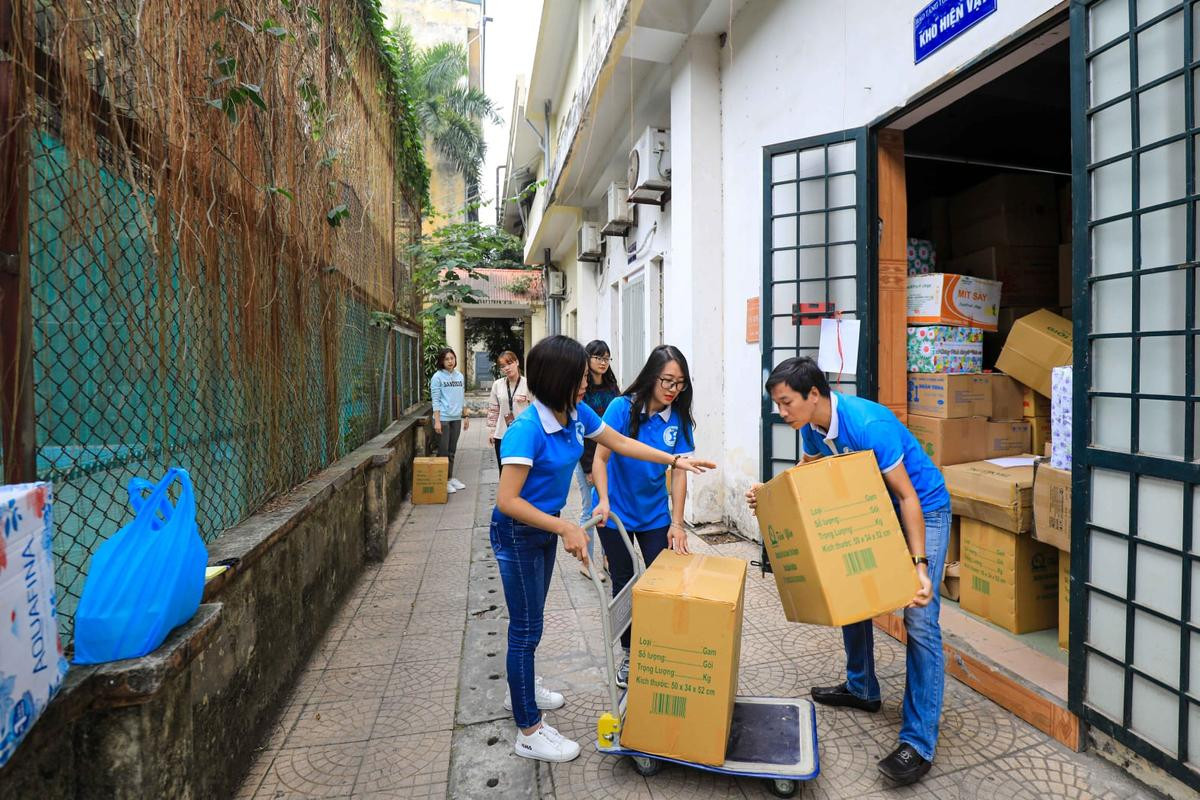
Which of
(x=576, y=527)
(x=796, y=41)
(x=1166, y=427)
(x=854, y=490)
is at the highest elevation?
(x=796, y=41)

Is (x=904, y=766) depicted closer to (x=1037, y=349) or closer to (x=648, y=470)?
(x=648, y=470)

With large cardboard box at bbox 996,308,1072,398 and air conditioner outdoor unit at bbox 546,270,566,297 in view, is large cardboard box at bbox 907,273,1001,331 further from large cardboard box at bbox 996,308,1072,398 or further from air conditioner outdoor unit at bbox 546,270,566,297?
air conditioner outdoor unit at bbox 546,270,566,297

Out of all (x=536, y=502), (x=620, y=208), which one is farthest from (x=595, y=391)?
(x=620, y=208)

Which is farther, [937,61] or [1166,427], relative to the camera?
[937,61]

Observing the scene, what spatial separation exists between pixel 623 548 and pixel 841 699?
3.71 ft

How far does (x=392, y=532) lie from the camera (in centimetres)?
551

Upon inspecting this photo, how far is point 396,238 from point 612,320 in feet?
10.9

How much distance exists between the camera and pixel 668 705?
2.02m

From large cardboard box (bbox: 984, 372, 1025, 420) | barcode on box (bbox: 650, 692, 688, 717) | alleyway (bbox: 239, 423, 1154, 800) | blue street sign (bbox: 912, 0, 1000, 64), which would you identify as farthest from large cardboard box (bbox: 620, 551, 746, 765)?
blue street sign (bbox: 912, 0, 1000, 64)

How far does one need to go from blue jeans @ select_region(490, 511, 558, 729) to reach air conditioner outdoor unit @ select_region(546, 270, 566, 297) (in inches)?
455

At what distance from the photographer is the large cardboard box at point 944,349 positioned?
12.2ft

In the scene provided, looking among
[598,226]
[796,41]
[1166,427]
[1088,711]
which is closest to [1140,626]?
[1088,711]

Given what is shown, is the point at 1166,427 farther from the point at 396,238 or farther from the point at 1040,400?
the point at 396,238

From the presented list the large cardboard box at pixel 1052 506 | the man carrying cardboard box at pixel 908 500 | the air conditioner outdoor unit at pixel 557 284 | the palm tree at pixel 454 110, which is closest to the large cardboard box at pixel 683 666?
the man carrying cardboard box at pixel 908 500
